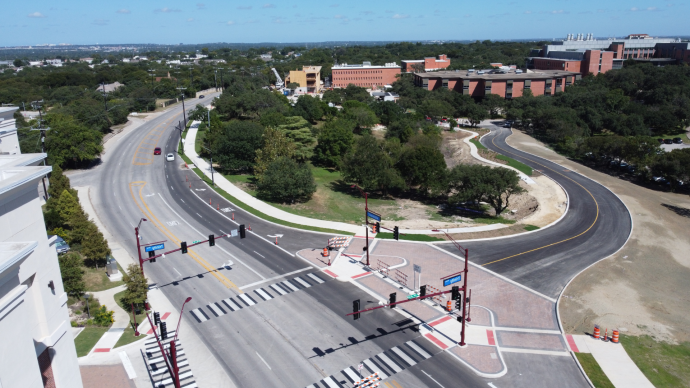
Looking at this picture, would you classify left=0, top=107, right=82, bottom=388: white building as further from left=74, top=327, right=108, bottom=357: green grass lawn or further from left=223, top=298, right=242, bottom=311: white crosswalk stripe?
left=223, top=298, right=242, bottom=311: white crosswalk stripe

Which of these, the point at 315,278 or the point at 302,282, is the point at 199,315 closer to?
the point at 302,282

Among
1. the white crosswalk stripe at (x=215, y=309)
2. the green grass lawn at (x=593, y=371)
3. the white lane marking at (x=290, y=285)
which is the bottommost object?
the green grass lawn at (x=593, y=371)

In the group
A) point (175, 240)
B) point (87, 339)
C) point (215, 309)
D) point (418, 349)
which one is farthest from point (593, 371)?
point (175, 240)

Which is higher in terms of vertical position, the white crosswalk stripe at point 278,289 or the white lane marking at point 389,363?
the white crosswalk stripe at point 278,289

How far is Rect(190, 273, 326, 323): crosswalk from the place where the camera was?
32219 mm

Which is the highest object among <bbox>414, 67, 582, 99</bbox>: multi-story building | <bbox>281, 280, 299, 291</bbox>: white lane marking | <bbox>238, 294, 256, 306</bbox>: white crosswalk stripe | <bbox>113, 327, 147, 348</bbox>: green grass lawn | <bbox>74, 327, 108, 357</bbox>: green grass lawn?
<bbox>414, 67, 582, 99</bbox>: multi-story building

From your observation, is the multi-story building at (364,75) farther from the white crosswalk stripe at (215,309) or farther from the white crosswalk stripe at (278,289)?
the white crosswalk stripe at (215,309)

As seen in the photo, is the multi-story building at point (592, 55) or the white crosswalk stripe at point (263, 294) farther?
the multi-story building at point (592, 55)

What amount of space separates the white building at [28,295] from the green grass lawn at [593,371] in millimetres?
24835

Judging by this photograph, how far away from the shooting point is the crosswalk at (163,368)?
82.8ft

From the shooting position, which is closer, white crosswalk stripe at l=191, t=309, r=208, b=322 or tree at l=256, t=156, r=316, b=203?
white crosswalk stripe at l=191, t=309, r=208, b=322

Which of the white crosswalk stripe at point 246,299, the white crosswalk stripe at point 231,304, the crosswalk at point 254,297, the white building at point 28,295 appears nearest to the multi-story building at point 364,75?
the crosswalk at point 254,297

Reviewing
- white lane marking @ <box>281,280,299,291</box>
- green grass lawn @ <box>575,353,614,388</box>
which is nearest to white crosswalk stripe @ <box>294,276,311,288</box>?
white lane marking @ <box>281,280,299,291</box>

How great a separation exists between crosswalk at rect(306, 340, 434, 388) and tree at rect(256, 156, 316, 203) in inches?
1210
